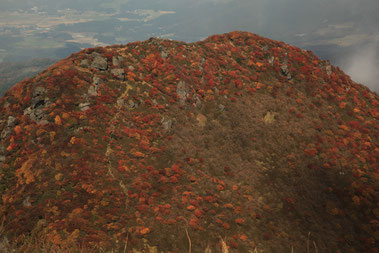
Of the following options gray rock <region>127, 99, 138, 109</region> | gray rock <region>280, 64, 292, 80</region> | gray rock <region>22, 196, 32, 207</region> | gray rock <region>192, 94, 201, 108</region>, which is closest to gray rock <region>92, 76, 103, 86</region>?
gray rock <region>127, 99, 138, 109</region>

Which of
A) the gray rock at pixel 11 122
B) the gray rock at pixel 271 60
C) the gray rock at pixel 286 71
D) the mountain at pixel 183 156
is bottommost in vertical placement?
the mountain at pixel 183 156

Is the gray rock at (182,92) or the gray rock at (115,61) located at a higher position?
the gray rock at (115,61)

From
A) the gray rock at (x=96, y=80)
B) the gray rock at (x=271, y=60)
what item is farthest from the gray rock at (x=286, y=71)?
the gray rock at (x=96, y=80)

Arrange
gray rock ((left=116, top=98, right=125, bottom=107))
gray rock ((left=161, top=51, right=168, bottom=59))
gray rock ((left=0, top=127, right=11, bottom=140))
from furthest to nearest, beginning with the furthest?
1. gray rock ((left=161, top=51, right=168, bottom=59))
2. gray rock ((left=116, top=98, right=125, bottom=107))
3. gray rock ((left=0, top=127, right=11, bottom=140))

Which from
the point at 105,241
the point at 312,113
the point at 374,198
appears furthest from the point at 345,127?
the point at 105,241

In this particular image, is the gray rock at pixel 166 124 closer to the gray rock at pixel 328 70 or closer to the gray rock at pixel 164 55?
the gray rock at pixel 164 55

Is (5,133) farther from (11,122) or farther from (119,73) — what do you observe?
(119,73)

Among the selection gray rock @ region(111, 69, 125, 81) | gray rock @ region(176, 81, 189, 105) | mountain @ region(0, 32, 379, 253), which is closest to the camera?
mountain @ region(0, 32, 379, 253)

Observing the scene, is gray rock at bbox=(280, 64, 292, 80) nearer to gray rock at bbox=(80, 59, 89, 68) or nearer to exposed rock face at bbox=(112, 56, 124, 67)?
exposed rock face at bbox=(112, 56, 124, 67)
